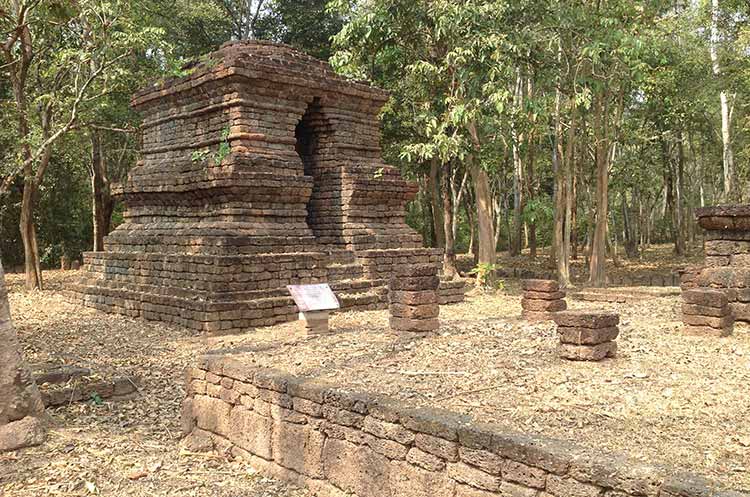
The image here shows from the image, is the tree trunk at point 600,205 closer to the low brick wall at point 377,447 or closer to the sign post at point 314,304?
the sign post at point 314,304

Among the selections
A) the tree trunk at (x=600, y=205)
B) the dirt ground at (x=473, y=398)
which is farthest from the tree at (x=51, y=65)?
the tree trunk at (x=600, y=205)

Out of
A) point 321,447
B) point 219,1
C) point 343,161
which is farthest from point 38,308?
point 219,1

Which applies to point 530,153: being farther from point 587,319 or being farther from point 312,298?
point 587,319

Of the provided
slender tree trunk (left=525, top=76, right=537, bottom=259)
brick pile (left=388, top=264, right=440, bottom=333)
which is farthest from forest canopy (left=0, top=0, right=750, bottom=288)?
brick pile (left=388, top=264, right=440, bottom=333)

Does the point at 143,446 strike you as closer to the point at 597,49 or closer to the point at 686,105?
the point at 597,49

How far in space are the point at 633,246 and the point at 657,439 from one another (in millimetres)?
23806

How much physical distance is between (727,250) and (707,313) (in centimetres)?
206

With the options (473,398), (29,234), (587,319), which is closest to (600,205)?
(587,319)

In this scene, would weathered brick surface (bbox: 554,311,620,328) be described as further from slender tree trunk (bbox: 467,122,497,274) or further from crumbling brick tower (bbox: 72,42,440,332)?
slender tree trunk (bbox: 467,122,497,274)

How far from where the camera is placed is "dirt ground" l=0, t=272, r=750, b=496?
12.9 feet

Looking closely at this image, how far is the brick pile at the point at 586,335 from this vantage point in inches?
226

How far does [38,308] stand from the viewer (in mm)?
12180

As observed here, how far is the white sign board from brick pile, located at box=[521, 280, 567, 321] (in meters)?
2.54

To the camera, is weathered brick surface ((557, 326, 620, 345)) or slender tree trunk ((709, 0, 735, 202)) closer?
weathered brick surface ((557, 326, 620, 345))
